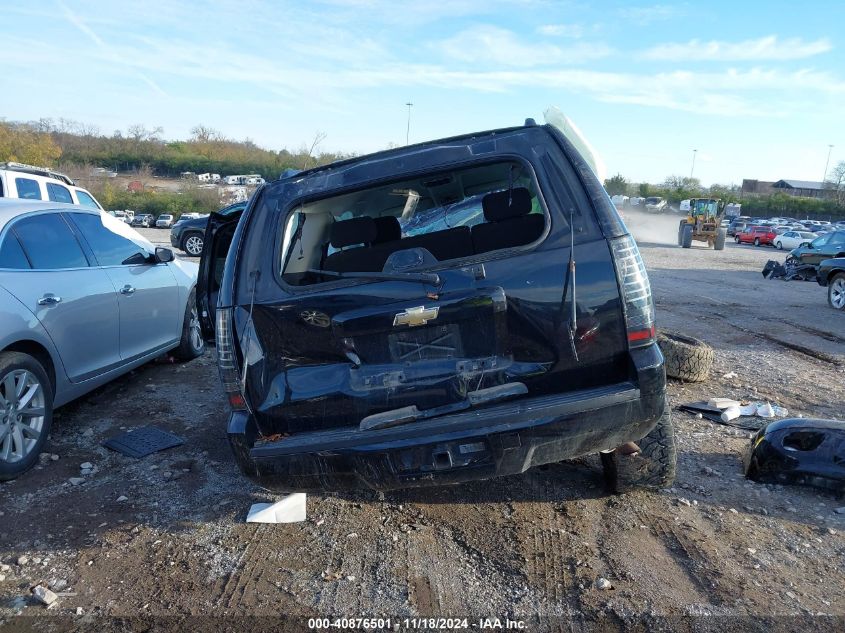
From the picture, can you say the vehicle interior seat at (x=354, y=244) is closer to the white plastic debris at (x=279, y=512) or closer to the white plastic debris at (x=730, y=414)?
the white plastic debris at (x=279, y=512)

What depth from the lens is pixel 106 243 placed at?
5.40 meters

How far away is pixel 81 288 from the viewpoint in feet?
15.5

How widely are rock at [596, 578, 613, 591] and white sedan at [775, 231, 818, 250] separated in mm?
40225

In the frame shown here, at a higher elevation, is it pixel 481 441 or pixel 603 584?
pixel 481 441

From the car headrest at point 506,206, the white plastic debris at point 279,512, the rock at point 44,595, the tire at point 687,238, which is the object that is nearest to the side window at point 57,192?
the white plastic debris at point 279,512

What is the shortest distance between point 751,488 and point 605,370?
64.2 inches

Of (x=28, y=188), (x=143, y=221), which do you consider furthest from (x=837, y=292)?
(x=143, y=221)

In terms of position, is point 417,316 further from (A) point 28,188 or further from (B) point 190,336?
(A) point 28,188

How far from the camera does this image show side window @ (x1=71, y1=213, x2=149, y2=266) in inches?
205

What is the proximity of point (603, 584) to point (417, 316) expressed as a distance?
1.44 metres

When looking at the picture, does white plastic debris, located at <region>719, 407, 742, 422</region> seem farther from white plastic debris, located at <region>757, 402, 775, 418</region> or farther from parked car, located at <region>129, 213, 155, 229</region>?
parked car, located at <region>129, 213, 155, 229</region>

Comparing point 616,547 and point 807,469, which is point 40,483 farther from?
point 807,469

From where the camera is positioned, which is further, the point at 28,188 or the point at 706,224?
the point at 706,224

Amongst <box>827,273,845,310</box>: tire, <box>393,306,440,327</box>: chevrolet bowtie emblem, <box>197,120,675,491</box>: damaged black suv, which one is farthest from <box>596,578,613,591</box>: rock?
<box>827,273,845,310</box>: tire
